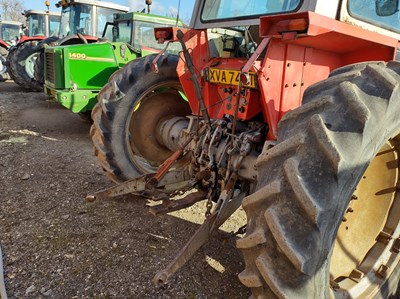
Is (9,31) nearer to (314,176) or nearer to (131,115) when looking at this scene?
(131,115)

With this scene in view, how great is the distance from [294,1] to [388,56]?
677 mm

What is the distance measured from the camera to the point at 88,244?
8.51 feet

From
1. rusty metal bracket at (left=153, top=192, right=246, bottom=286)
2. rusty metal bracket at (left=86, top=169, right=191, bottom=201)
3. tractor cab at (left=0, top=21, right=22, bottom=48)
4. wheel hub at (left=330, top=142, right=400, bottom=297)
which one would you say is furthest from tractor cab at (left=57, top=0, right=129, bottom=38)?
tractor cab at (left=0, top=21, right=22, bottom=48)

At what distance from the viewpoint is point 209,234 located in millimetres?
2039

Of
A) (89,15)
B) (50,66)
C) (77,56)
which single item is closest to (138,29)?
(77,56)

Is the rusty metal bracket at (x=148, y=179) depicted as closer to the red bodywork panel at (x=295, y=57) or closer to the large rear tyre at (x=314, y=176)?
the red bodywork panel at (x=295, y=57)

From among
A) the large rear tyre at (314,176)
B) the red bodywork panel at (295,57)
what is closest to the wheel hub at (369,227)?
the large rear tyre at (314,176)

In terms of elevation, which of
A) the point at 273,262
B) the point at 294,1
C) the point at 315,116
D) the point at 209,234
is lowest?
the point at 209,234

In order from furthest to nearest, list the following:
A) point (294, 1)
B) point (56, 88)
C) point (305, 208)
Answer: point (56, 88), point (294, 1), point (305, 208)

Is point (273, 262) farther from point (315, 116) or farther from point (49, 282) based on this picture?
point (49, 282)

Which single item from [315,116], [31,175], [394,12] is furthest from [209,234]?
[31,175]

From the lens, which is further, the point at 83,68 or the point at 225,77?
Result: the point at 83,68

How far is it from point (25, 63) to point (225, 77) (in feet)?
27.4

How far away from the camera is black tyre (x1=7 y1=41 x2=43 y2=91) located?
8789mm
